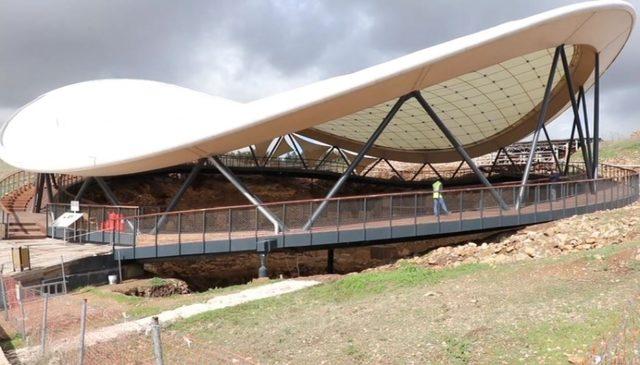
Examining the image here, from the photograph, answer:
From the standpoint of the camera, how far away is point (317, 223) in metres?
17.1

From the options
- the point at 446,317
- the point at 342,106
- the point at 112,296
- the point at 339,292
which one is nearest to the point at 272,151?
the point at 342,106

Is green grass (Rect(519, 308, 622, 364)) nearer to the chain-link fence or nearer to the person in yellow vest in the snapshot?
the chain-link fence

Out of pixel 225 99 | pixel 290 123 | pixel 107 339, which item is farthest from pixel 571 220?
pixel 225 99

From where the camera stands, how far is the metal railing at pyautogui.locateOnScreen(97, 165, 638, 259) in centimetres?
1688

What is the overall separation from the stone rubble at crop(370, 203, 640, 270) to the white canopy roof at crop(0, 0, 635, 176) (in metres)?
6.44

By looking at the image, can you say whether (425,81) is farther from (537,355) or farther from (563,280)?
(537,355)

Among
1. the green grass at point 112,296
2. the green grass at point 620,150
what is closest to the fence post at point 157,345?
the green grass at point 112,296

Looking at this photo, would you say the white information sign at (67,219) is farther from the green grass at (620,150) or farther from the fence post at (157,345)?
the green grass at (620,150)

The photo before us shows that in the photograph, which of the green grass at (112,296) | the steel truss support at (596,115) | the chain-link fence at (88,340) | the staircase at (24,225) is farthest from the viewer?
the steel truss support at (596,115)

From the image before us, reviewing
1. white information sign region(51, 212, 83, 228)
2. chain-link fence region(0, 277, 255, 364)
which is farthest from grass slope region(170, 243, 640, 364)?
white information sign region(51, 212, 83, 228)

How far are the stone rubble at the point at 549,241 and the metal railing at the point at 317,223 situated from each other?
1.04 m

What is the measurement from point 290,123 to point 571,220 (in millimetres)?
10688

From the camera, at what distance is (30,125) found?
27188 mm

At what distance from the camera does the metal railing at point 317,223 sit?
16875 mm
